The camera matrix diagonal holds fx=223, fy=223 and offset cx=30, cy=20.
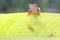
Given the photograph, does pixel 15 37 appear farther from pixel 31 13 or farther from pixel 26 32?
pixel 31 13

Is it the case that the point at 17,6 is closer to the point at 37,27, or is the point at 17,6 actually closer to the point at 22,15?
the point at 22,15

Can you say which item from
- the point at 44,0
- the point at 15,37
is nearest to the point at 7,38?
the point at 15,37

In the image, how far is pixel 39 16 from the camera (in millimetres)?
1343

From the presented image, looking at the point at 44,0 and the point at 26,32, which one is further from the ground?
the point at 44,0

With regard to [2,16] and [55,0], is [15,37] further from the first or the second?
[55,0]

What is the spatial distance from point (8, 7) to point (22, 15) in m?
0.10

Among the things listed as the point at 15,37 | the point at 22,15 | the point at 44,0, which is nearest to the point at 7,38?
the point at 15,37

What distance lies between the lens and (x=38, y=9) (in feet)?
4.41

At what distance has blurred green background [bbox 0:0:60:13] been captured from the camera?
1.34 meters

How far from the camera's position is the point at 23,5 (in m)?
1.35

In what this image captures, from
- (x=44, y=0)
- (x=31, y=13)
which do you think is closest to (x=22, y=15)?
(x=31, y=13)

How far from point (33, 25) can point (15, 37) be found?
0.13 metres

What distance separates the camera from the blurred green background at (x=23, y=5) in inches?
52.9

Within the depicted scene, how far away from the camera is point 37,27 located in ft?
4.38
